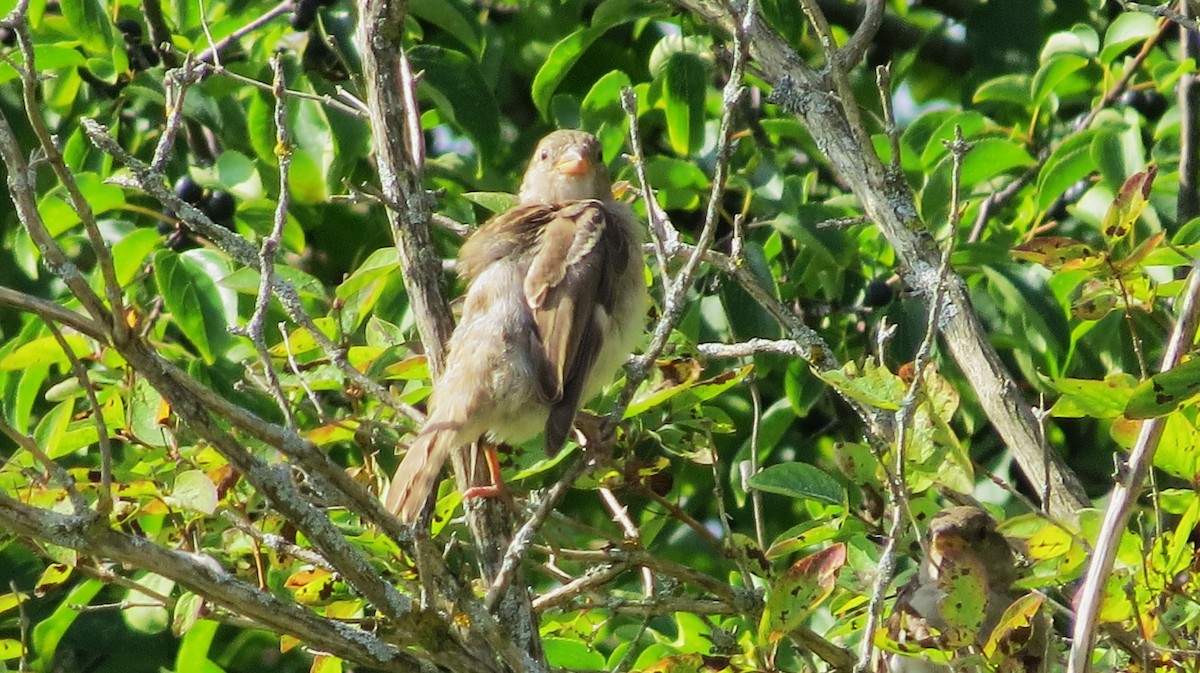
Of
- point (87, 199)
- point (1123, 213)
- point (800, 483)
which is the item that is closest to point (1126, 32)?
point (1123, 213)

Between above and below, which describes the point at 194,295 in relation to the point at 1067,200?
above

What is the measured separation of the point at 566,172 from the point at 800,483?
1.76 m

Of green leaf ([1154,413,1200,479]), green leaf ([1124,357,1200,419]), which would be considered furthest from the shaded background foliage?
green leaf ([1124,357,1200,419])

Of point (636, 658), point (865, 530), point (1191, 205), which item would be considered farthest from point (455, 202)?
point (1191, 205)

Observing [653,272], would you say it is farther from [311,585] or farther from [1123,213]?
[1123,213]

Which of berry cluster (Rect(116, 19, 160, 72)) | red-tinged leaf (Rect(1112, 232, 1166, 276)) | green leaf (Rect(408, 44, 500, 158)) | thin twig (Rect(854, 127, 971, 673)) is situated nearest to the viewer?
thin twig (Rect(854, 127, 971, 673))

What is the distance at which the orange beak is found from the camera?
460cm

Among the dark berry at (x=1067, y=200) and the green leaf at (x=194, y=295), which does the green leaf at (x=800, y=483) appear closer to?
the green leaf at (x=194, y=295)

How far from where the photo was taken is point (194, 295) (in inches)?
159

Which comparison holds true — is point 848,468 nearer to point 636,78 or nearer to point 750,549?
point 750,549

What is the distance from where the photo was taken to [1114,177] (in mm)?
4199

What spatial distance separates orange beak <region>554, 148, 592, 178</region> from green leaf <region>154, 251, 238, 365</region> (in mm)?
1123

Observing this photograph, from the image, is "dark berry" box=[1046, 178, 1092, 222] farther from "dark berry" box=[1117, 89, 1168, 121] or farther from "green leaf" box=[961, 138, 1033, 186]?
"green leaf" box=[961, 138, 1033, 186]

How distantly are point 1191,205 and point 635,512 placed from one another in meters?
2.03
